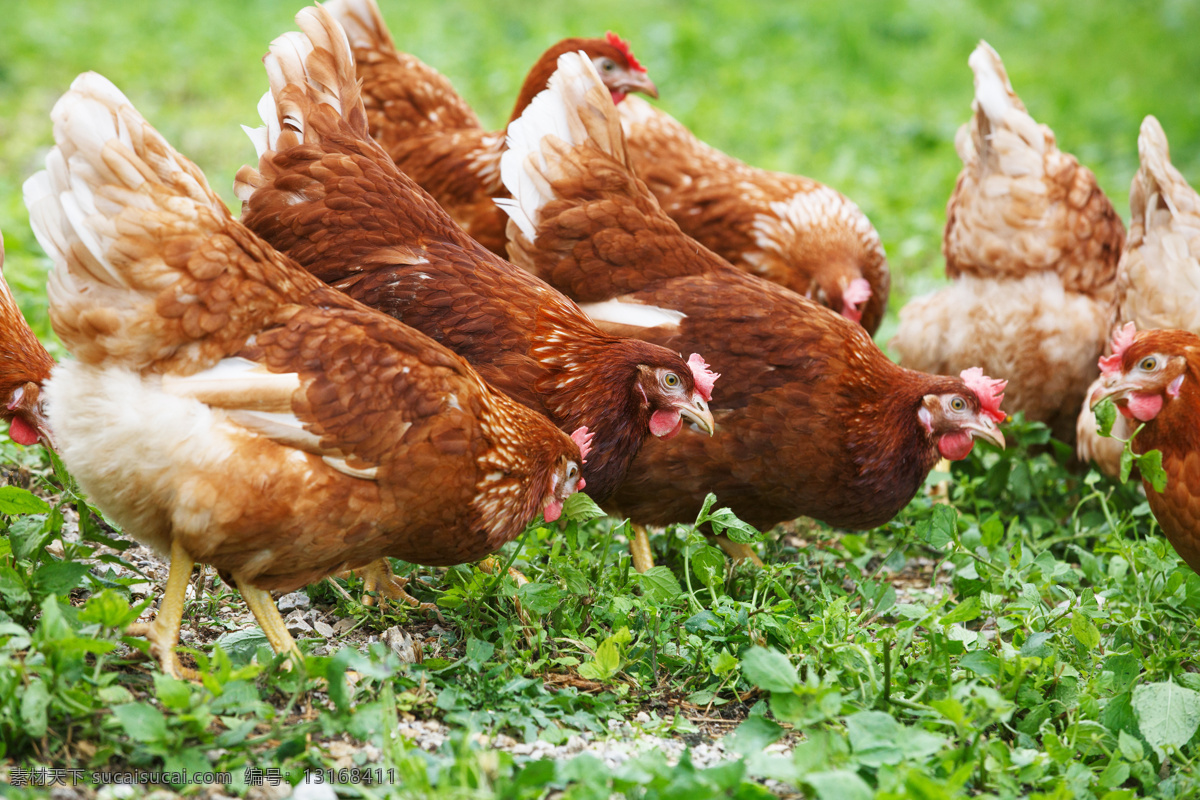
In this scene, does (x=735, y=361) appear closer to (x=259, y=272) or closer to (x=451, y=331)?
(x=451, y=331)

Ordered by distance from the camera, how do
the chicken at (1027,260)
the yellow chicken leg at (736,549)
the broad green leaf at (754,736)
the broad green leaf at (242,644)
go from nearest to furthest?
the broad green leaf at (754,736)
the broad green leaf at (242,644)
the yellow chicken leg at (736,549)
the chicken at (1027,260)

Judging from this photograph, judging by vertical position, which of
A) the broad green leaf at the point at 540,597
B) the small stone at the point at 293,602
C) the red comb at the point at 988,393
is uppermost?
the red comb at the point at 988,393

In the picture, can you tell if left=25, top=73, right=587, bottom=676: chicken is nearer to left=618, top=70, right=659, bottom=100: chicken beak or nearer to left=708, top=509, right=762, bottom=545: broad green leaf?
left=708, top=509, right=762, bottom=545: broad green leaf

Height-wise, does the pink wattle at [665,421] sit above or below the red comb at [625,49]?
below

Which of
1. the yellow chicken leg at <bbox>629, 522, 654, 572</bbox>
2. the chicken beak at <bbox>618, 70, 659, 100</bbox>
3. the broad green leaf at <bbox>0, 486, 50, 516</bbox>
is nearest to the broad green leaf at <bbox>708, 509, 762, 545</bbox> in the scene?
the yellow chicken leg at <bbox>629, 522, 654, 572</bbox>

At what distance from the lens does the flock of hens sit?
2.26m

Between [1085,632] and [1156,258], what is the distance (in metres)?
Answer: 1.78

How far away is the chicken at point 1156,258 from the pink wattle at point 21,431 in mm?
3453

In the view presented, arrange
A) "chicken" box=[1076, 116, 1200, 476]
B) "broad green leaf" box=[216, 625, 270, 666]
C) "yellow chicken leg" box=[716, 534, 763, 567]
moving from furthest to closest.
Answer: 1. "chicken" box=[1076, 116, 1200, 476]
2. "yellow chicken leg" box=[716, 534, 763, 567]
3. "broad green leaf" box=[216, 625, 270, 666]

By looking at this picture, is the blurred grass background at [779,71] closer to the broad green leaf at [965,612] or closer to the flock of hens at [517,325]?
the flock of hens at [517,325]

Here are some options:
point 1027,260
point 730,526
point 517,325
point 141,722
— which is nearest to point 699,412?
point 730,526

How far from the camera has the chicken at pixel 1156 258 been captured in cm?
377

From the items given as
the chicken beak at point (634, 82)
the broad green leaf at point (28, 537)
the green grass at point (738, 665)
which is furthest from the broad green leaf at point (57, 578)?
the chicken beak at point (634, 82)

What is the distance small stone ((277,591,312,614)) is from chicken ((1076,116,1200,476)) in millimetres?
2760
